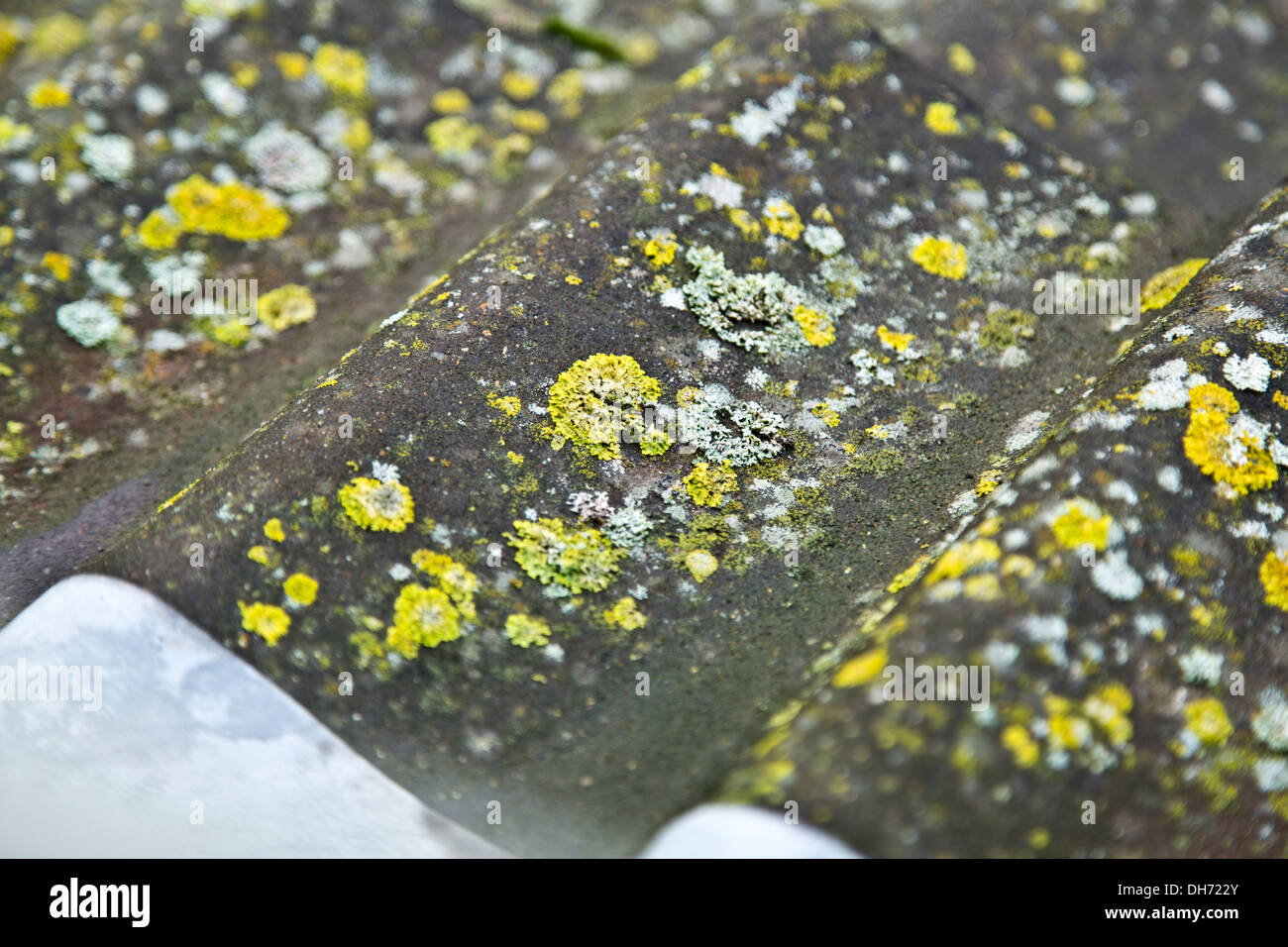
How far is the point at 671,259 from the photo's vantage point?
4.15 m

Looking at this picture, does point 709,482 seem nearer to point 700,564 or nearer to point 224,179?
point 700,564

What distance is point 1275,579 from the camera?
10.1 ft

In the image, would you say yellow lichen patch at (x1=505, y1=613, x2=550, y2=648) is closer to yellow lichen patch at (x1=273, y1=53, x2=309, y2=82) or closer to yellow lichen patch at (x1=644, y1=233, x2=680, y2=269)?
yellow lichen patch at (x1=644, y1=233, x2=680, y2=269)

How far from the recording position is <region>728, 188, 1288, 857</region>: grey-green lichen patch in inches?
97.5

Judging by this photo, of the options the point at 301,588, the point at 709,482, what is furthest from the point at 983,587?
the point at 301,588

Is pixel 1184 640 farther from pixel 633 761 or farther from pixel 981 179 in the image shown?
pixel 981 179

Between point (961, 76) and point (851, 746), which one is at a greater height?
point (961, 76)

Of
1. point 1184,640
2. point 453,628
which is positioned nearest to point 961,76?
point 1184,640

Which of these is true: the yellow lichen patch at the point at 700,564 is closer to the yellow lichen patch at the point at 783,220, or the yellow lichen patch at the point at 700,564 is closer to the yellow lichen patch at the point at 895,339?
the yellow lichen patch at the point at 895,339

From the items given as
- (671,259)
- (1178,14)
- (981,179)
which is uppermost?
(1178,14)

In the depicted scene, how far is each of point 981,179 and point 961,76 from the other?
5.99 feet
